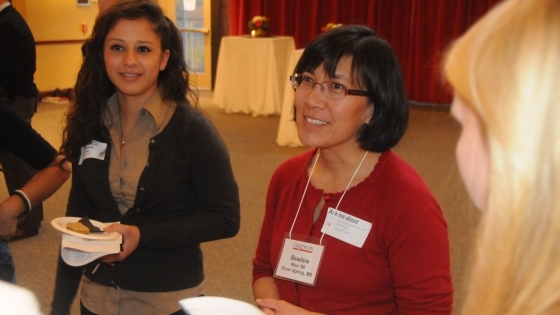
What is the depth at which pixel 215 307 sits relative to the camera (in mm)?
1030

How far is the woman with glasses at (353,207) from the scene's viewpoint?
1473 millimetres

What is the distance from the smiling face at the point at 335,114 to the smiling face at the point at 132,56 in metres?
0.54

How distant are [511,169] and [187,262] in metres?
1.36

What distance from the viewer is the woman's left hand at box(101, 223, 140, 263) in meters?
1.73

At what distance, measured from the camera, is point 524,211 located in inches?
28.4

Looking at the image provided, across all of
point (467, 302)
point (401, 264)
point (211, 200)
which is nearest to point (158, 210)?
point (211, 200)

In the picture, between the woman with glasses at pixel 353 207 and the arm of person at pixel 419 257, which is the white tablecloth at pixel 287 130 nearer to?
the woman with glasses at pixel 353 207

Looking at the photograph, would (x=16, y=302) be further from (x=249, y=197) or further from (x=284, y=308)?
(x=249, y=197)

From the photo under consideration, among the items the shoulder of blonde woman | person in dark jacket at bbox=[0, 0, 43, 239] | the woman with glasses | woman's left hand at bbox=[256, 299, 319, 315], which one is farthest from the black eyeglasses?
person in dark jacket at bbox=[0, 0, 43, 239]

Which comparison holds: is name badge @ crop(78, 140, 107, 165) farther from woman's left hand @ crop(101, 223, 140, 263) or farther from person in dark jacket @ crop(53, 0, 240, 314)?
woman's left hand @ crop(101, 223, 140, 263)

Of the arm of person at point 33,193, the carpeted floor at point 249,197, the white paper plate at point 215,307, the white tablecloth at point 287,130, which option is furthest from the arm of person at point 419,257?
the white tablecloth at point 287,130

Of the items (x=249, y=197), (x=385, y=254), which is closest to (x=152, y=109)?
(x=385, y=254)

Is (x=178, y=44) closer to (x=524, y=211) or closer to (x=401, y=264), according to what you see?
(x=401, y=264)

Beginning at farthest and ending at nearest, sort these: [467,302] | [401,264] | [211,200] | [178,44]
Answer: [178,44] → [211,200] → [401,264] → [467,302]
